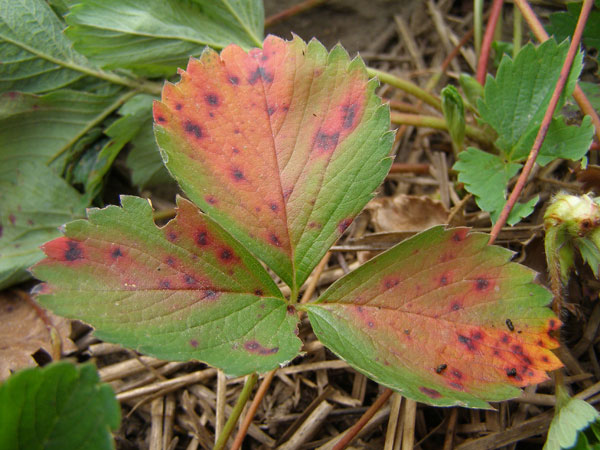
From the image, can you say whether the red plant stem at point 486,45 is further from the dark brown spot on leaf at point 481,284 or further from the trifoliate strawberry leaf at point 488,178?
the dark brown spot on leaf at point 481,284

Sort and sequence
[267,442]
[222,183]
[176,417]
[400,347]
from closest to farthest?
[400,347]
[222,183]
[267,442]
[176,417]

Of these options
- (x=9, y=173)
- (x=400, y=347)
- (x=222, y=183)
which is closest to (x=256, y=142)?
(x=222, y=183)

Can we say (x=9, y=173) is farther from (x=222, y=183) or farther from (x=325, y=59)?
(x=325, y=59)

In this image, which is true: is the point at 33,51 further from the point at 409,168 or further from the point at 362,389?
the point at 362,389

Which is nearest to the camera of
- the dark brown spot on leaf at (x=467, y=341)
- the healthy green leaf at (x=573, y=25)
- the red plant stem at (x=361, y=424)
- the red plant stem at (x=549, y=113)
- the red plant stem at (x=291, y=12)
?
the dark brown spot on leaf at (x=467, y=341)

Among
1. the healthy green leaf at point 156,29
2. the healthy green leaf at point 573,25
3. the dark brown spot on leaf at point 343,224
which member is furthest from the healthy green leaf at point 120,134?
the healthy green leaf at point 573,25

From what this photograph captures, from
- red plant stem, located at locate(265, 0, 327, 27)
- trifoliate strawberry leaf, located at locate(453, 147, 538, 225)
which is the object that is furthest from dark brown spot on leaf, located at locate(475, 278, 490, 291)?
red plant stem, located at locate(265, 0, 327, 27)

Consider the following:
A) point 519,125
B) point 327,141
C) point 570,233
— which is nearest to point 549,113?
point 519,125
